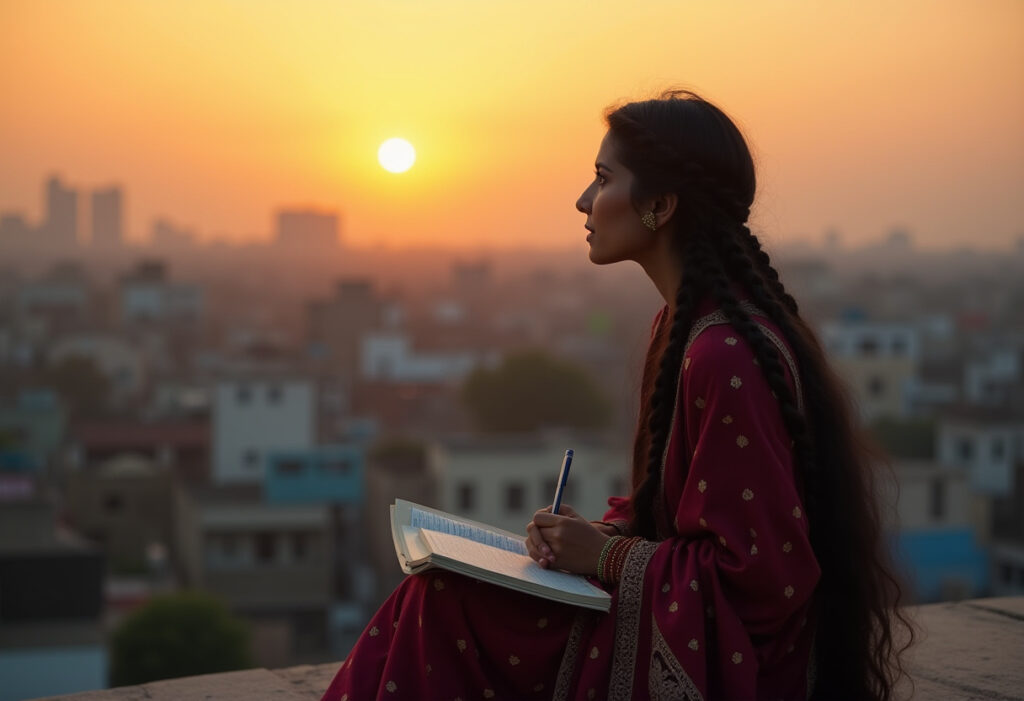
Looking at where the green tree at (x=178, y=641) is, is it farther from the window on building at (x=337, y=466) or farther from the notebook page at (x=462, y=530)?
the notebook page at (x=462, y=530)

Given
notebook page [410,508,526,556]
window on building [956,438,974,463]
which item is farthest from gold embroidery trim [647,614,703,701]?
window on building [956,438,974,463]

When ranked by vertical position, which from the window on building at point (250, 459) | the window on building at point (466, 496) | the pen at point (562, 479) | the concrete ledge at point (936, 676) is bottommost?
the window on building at point (250, 459)

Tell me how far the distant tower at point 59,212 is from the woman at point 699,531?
266 ft

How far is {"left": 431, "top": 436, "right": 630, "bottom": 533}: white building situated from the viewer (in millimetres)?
18172

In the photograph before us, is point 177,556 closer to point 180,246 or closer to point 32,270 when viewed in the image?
point 32,270

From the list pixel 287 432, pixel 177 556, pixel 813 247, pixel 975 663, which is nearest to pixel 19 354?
pixel 287 432

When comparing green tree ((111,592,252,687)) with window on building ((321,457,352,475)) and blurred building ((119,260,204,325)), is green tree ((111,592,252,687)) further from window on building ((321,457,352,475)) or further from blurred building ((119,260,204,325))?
blurred building ((119,260,204,325))

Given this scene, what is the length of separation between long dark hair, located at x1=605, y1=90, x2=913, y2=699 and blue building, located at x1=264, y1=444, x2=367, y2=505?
55.8ft

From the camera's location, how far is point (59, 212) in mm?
80625

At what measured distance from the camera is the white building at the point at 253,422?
2302cm

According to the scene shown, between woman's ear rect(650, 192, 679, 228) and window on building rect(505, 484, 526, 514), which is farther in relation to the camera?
window on building rect(505, 484, 526, 514)

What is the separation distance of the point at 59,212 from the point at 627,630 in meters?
84.2

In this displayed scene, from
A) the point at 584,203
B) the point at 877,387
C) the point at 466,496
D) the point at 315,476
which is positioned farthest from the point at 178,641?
the point at 877,387

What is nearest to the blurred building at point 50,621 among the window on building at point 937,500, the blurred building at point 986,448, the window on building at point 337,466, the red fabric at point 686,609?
the window on building at point 337,466
